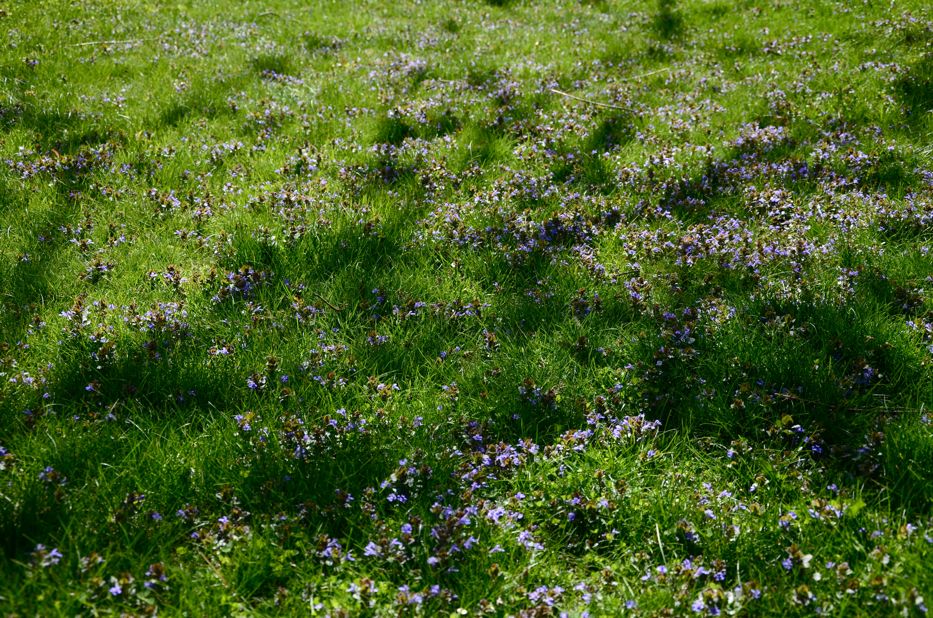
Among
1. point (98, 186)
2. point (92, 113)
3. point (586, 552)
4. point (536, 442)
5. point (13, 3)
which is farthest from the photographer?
point (13, 3)

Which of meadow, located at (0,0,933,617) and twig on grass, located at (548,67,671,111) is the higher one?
twig on grass, located at (548,67,671,111)

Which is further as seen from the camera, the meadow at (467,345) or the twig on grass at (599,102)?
the twig on grass at (599,102)

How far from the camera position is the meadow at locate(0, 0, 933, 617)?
10.5 ft

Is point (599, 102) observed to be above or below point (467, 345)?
above

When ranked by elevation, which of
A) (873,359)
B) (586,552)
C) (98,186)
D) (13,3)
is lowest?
(586,552)

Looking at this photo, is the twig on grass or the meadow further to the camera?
the twig on grass

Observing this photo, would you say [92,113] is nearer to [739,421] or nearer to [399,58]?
[399,58]

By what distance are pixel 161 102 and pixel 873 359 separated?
26.1 ft

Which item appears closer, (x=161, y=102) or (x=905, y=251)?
(x=905, y=251)

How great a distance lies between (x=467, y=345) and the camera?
4.76 m

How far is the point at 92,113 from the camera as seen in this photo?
7898 mm

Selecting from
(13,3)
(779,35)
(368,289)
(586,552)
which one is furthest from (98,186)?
(779,35)

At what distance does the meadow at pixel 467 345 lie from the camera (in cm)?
321

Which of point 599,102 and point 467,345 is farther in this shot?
point 599,102
